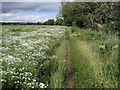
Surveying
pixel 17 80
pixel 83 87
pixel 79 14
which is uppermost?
pixel 79 14

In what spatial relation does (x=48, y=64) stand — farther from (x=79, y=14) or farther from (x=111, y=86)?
(x=79, y=14)

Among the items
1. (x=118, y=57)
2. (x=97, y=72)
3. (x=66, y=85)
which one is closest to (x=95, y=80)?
(x=97, y=72)

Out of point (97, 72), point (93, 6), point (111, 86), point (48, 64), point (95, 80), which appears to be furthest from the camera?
point (93, 6)

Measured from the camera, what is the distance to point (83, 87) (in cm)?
634

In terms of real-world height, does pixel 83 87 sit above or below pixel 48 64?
below

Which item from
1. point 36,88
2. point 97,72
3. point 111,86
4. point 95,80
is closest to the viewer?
point 36,88

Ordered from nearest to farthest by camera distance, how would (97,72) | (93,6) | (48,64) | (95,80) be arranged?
1. (95,80)
2. (97,72)
3. (48,64)
4. (93,6)

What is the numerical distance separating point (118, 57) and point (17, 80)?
5092mm

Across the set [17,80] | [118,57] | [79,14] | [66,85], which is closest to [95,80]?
[66,85]

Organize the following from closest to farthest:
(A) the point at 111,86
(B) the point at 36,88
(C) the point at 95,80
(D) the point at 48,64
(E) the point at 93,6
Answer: (B) the point at 36,88
(A) the point at 111,86
(C) the point at 95,80
(D) the point at 48,64
(E) the point at 93,6

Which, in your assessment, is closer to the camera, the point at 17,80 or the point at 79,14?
the point at 17,80

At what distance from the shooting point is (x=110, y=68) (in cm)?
770

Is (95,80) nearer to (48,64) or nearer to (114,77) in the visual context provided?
(114,77)

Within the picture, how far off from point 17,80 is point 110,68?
434cm
